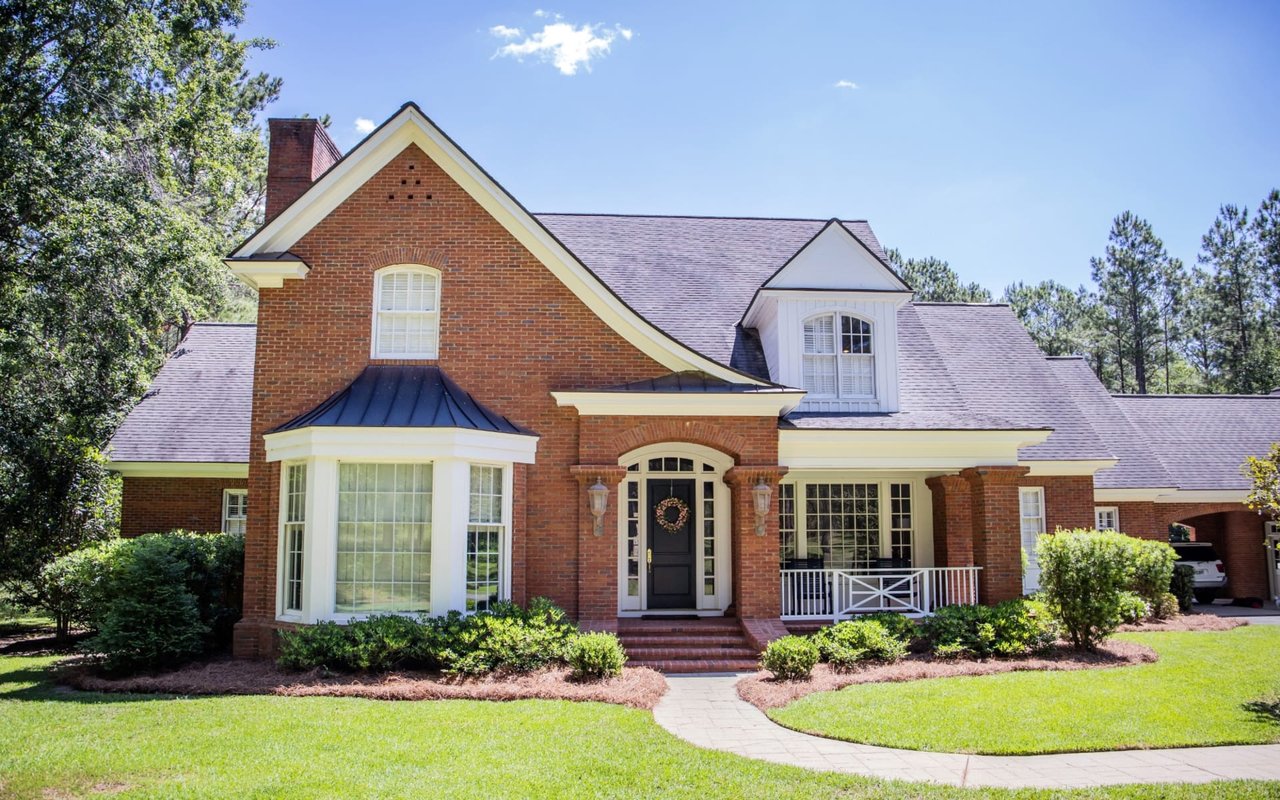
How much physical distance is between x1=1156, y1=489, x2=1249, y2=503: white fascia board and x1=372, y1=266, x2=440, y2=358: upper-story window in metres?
19.2

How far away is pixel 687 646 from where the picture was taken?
13.4 m

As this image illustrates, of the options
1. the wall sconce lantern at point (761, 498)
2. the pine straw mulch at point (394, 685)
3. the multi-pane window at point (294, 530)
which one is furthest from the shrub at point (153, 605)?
the wall sconce lantern at point (761, 498)

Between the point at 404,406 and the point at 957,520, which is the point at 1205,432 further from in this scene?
the point at 404,406

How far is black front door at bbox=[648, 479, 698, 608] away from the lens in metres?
15.4

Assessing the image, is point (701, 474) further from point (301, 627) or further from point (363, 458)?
point (301, 627)

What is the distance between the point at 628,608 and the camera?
603 inches

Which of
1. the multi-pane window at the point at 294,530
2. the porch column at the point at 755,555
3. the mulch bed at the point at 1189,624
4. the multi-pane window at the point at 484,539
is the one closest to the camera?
the multi-pane window at the point at 484,539

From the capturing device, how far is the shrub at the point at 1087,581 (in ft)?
42.6

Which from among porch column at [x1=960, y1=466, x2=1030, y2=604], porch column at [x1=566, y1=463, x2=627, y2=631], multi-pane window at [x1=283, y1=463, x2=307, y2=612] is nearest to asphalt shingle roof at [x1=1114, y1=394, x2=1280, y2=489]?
porch column at [x1=960, y1=466, x2=1030, y2=604]

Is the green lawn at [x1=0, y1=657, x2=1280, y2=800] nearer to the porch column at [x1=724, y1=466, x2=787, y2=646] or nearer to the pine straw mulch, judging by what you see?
the pine straw mulch

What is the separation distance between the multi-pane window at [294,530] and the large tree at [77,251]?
272 inches

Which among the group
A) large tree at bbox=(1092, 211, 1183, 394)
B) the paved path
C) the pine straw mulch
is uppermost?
large tree at bbox=(1092, 211, 1183, 394)

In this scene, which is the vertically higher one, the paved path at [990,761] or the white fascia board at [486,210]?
the white fascia board at [486,210]

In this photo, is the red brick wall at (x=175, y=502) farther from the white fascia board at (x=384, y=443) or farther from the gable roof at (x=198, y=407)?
the white fascia board at (x=384, y=443)
